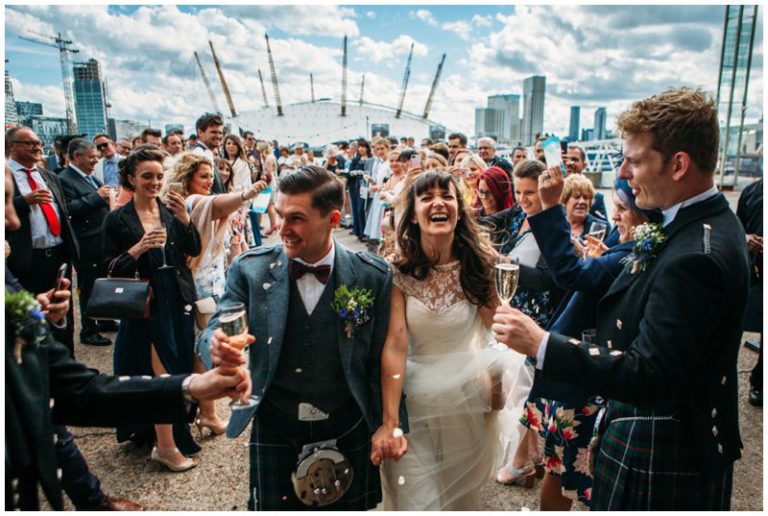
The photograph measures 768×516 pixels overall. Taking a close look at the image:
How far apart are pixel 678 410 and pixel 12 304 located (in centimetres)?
226

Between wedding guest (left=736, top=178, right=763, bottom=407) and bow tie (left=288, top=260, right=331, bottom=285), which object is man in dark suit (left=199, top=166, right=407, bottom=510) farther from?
wedding guest (left=736, top=178, right=763, bottom=407)

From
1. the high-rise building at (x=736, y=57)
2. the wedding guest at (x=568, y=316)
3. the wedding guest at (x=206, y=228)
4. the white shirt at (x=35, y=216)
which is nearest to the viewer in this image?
the wedding guest at (x=568, y=316)

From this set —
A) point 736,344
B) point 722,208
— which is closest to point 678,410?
point 736,344

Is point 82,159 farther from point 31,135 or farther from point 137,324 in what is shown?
point 137,324

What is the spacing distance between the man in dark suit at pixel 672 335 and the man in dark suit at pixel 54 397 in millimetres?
1256

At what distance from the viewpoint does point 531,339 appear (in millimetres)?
1827

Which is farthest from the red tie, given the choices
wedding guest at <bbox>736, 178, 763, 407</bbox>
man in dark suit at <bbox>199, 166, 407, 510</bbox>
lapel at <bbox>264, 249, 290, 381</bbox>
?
wedding guest at <bbox>736, 178, 763, 407</bbox>

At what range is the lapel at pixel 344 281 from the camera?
218cm

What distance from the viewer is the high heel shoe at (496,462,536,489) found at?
139 inches

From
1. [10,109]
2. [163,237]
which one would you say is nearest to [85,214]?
[10,109]

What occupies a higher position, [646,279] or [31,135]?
[31,135]

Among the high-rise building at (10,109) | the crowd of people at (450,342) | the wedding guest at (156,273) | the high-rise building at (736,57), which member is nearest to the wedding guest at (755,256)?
the crowd of people at (450,342)

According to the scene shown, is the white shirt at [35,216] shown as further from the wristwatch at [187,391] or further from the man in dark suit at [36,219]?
the wristwatch at [187,391]

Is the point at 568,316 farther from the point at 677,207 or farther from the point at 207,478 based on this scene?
the point at 207,478
